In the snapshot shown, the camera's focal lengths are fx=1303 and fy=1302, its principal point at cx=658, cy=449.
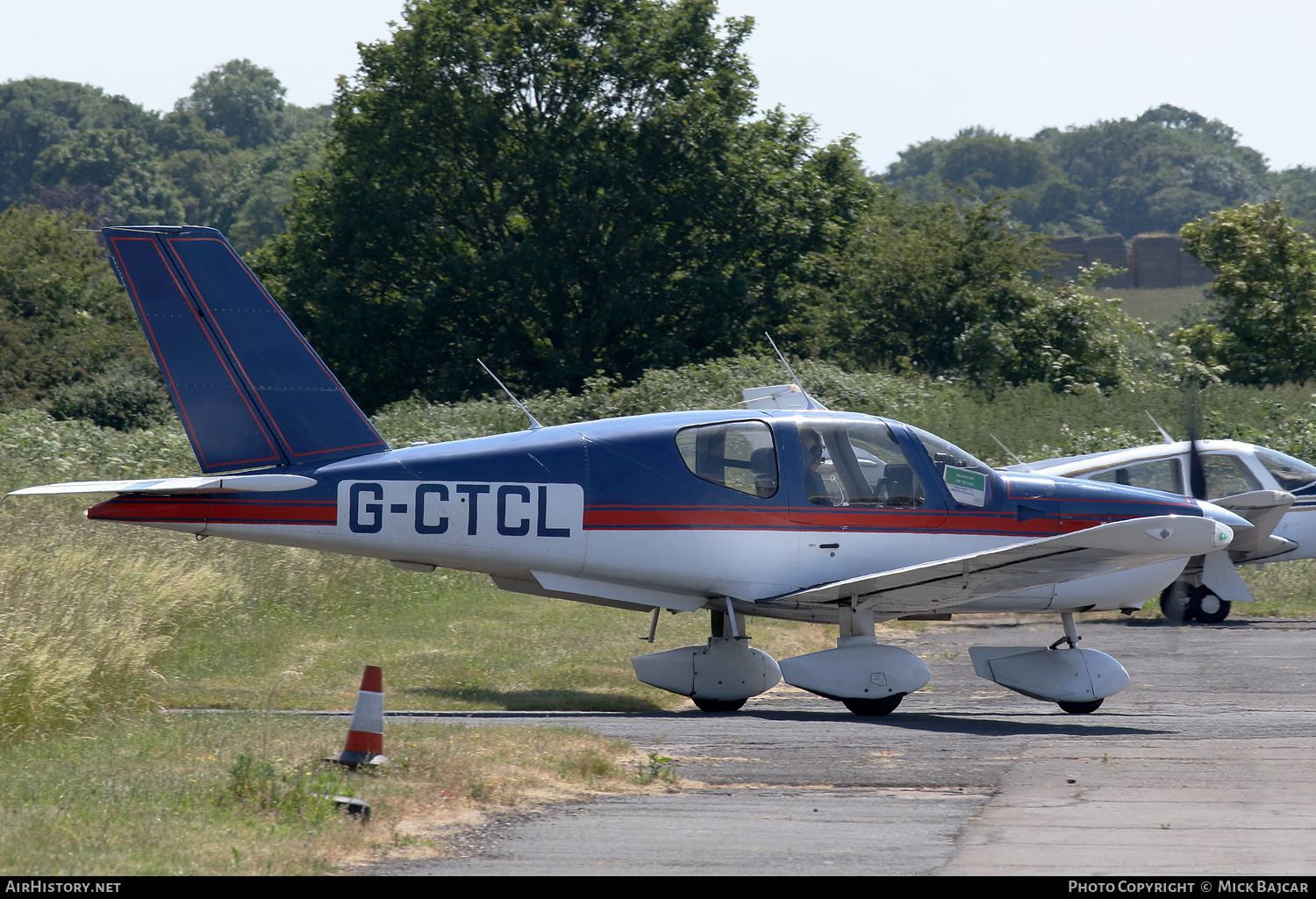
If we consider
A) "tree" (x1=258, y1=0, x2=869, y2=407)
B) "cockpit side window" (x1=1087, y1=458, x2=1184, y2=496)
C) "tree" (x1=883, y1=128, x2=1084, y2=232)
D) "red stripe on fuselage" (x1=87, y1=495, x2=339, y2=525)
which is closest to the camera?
"red stripe on fuselage" (x1=87, y1=495, x2=339, y2=525)

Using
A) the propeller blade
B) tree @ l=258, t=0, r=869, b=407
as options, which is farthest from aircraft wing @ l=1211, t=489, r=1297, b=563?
tree @ l=258, t=0, r=869, b=407

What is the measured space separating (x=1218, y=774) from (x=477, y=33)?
33096mm

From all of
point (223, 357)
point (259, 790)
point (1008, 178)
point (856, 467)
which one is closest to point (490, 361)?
point (223, 357)

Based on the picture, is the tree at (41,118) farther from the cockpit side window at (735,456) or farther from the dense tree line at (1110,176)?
the cockpit side window at (735,456)

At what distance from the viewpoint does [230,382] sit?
34.7 ft

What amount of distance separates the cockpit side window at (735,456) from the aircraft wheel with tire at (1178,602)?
9070mm

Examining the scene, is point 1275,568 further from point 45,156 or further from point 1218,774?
point 45,156

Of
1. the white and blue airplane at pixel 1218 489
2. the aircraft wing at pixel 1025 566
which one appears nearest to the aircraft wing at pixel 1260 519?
the white and blue airplane at pixel 1218 489

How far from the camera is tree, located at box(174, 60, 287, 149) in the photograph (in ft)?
591

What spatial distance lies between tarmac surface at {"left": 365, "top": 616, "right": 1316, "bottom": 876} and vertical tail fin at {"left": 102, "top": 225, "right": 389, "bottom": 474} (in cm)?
256

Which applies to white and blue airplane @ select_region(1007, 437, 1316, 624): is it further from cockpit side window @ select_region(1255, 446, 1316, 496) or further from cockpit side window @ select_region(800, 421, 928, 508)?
cockpit side window @ select_region(800, 421, 928, 508)

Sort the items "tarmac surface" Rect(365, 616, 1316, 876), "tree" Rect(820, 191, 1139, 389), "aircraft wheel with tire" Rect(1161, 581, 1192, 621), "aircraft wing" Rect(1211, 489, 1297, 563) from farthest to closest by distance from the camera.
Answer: "tree" Rect(820, 191, 1139, 389) < "aircraft wheel with tire" Rect(1161, 581, 1192, 621) < "aircraft wing" Rect(1211, 489, 1297, 563) < "tarmac surface" Rect(365, 616, 1316, 876)

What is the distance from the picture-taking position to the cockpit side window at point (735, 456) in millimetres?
10867

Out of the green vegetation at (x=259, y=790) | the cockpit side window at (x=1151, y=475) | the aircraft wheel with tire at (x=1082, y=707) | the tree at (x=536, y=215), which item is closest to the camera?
the green vegetation at (x=259, y=790)
